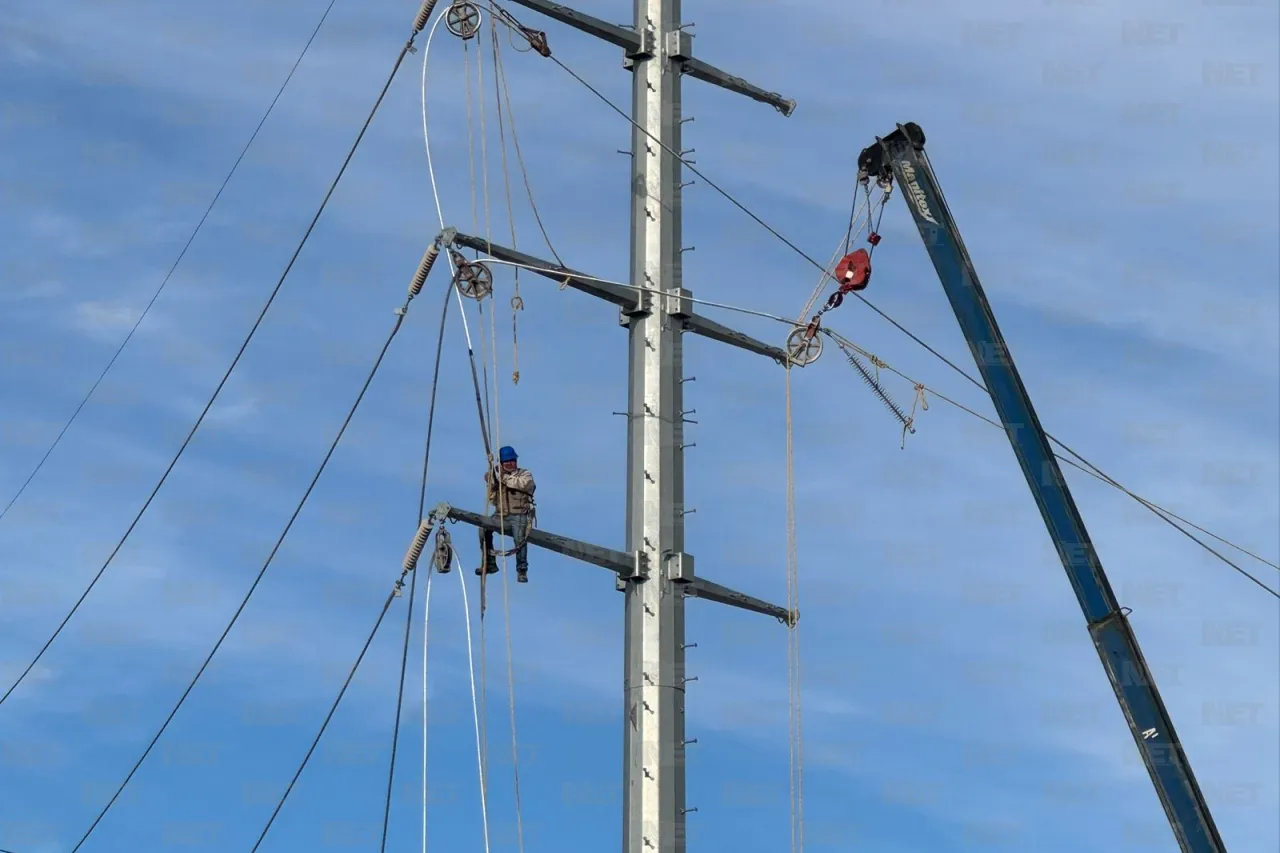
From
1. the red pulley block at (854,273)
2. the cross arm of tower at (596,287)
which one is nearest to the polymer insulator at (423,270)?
the cross arm of tower at (596,287)

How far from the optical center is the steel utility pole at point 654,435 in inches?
1313

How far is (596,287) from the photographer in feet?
115

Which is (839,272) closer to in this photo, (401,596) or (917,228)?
(917,228)

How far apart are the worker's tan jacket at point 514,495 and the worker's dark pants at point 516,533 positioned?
0.37 ft

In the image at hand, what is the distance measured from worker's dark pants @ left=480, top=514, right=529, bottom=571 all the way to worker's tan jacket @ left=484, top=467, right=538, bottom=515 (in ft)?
0.37

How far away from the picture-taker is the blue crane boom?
3331 cm

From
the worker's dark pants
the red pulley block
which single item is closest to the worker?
the worker's dark pants

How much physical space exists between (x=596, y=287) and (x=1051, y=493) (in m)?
6.40

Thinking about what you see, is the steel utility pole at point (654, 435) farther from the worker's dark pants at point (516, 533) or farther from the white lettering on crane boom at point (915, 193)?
the white lettering on crane boom at point (915, 193)

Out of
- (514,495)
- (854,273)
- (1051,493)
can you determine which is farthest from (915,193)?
(514,495)

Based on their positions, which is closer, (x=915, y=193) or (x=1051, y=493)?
(x=1051, y=493)

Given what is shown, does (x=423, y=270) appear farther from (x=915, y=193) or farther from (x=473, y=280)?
(x=915, y=193)

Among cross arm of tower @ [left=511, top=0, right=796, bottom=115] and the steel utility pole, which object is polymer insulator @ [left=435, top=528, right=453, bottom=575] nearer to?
the steel utility pole

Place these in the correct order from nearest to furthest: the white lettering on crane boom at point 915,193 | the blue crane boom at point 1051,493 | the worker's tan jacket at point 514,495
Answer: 1. the blue crane boom at point 1051,493
2. the worker's tan jacket at point 514,495
3. the white lettering on crane boom at point 915,193
